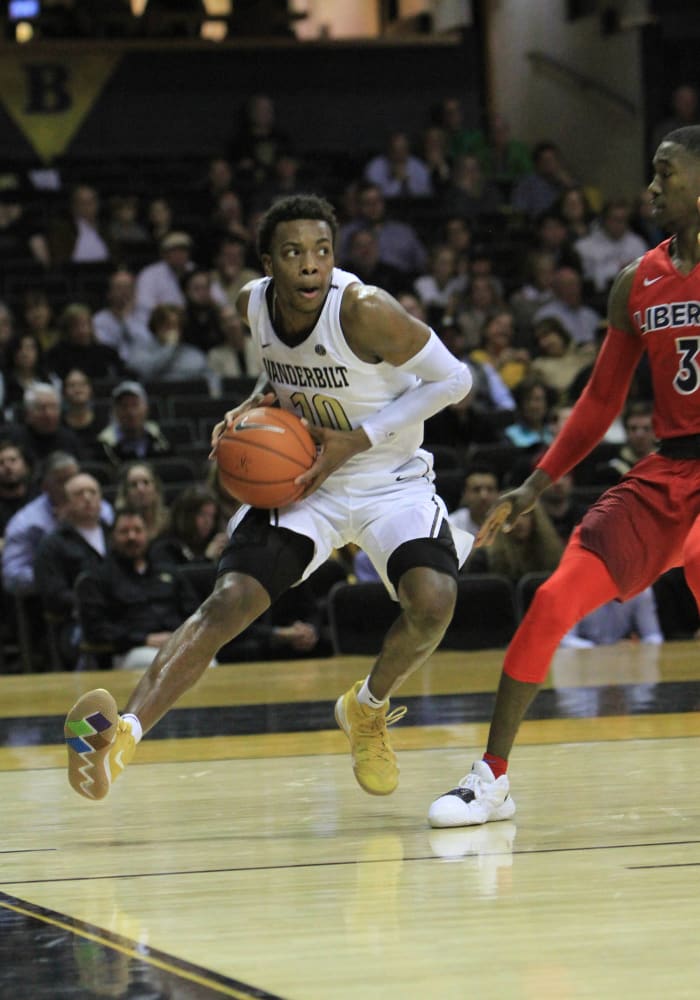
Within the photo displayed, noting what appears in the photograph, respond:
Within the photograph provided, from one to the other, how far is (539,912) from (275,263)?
2.02 m

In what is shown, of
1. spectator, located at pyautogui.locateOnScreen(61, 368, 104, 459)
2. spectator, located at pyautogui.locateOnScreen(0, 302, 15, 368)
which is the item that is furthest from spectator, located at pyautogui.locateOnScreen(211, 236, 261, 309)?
spectator, located at pyautogui.locateOnScreen(61, 368, 104, 459)

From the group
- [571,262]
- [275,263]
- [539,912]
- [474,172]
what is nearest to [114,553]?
[275,263]

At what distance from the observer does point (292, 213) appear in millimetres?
4566

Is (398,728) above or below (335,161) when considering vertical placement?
below

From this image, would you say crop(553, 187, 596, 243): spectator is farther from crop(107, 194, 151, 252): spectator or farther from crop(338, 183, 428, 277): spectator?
crop(107, 194, 151, 252): spectator

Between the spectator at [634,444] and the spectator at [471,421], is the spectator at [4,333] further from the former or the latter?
the spectator at [634,444]

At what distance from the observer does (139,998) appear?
8.92ft

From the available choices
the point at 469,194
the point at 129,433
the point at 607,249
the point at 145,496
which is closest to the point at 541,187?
the point at 469,194

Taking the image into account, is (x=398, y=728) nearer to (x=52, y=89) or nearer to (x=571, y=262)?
(x=571, y=262)

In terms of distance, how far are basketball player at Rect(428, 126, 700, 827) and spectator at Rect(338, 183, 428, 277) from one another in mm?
9291

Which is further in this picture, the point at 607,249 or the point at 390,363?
the point at 607,249

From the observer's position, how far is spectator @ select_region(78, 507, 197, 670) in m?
7.96

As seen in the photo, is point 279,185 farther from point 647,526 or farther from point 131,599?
point 647,526

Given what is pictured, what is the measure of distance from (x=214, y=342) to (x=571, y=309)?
2.72m
